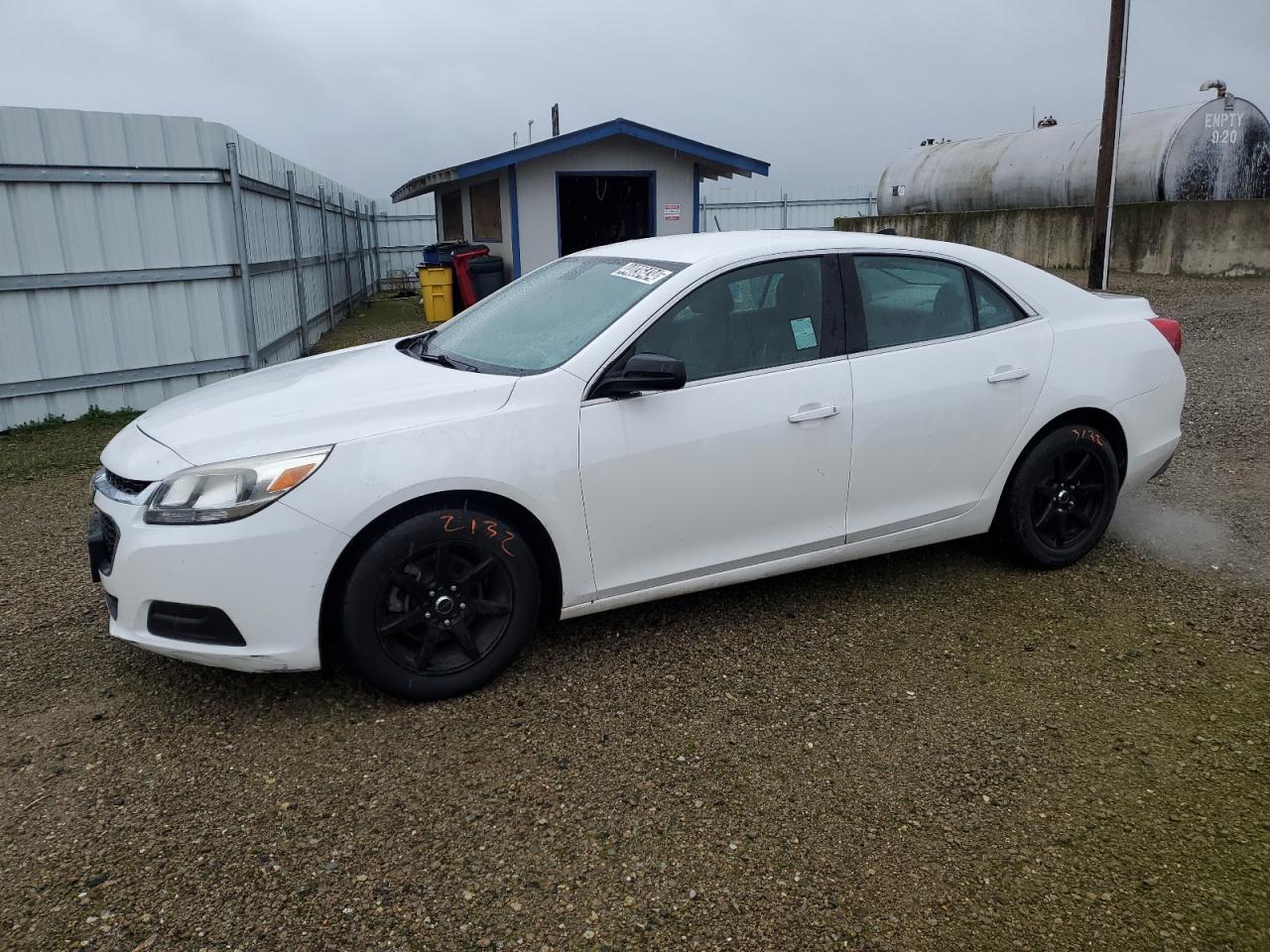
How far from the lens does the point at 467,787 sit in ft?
9.91

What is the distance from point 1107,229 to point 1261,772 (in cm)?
1326

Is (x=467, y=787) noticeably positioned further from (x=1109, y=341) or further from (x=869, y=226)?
(x=869, y=226)

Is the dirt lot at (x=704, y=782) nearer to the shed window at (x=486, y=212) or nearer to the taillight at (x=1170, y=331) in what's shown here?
the taillight at (x=1170, y=331)

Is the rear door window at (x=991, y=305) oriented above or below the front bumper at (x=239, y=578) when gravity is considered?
above

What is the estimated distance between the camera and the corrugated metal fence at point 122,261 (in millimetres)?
7863

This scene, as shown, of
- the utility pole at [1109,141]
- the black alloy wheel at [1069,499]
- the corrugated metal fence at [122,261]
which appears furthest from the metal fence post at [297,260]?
the utility pole at [1109,141]

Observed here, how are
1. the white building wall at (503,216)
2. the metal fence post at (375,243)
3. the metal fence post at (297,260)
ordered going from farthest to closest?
the metal fence post at (375,243) < the white building wall at (503,216) < the metal fence post at (297,260)

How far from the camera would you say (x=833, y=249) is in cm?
409

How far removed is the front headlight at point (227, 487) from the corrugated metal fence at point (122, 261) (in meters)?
5.95

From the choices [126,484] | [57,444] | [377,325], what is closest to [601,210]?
[377,325]

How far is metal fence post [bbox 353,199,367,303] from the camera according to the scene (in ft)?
70.6

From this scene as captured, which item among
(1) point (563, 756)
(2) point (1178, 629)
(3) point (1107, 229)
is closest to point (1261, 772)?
(2) point (1178, 629)

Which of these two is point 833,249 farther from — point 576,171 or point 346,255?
point 346,255

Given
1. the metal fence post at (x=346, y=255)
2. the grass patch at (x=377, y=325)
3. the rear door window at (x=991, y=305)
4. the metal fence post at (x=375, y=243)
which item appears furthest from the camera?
the metal fence post at (x=375, y=243)
